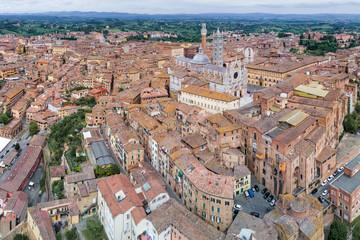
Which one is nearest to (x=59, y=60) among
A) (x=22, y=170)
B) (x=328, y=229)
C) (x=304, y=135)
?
(x=22, y=170)

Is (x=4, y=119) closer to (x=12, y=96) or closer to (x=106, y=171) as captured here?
(x=12, y=96)

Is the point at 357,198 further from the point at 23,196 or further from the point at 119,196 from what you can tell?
the point at 23,196

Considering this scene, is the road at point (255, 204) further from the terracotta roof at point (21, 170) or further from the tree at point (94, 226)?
the terracotta roof at point (21, 170)

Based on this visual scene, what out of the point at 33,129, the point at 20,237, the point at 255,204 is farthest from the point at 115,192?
the point at 33,129

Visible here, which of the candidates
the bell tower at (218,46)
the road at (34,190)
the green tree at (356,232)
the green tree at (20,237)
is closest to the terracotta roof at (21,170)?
the road at (34,190)

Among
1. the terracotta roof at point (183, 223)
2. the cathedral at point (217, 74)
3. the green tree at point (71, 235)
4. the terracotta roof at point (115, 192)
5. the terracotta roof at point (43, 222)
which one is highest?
the cathedral at point (217, 74)

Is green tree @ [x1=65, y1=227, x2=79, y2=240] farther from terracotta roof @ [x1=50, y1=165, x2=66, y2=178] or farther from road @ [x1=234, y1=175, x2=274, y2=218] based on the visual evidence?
road @ [x1=234, y1=175, x2=274, y2=218]

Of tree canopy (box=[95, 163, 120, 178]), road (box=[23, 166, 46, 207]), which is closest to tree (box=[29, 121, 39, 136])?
road (box=[23, 166, 46, 207])
